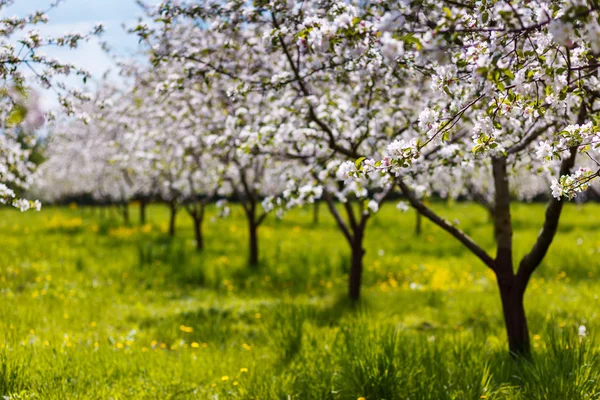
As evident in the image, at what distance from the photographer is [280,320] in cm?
679

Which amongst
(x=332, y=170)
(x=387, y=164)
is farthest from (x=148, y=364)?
(x=387, y=164)

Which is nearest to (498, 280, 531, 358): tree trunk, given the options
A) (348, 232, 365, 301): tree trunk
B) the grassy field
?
the grassy field

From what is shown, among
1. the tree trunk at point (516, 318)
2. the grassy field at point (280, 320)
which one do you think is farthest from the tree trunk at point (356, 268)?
the tree trunk at point (516, 318)

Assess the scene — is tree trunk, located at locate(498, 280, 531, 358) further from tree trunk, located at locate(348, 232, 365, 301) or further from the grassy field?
tree trunk, located at locate(348, 232, 365, 301)

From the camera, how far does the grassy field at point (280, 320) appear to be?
16.2 feet

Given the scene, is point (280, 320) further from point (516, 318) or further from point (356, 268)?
point (356, 268)

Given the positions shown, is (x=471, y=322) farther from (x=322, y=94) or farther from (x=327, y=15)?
(x=327, y=15)

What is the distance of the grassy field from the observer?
4.94m

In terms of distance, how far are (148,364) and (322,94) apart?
3.77 metres

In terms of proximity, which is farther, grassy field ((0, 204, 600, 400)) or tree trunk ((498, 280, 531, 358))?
tree trunk ((498, 280, 531, 358))

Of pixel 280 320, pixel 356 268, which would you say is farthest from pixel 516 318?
pixel 356 268

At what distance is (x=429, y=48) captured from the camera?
8.51 feet

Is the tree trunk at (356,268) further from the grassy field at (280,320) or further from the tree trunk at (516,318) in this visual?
the tree trunk at (516,318)

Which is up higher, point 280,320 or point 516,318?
point 516,318
